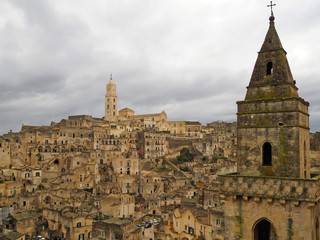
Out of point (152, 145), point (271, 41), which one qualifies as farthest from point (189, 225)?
point (152, 145)

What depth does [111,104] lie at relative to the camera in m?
Result: 107

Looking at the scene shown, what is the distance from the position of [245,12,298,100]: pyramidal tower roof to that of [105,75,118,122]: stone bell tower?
95.9m

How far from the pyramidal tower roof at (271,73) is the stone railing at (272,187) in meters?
3.63

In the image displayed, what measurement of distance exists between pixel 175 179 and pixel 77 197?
19935mm

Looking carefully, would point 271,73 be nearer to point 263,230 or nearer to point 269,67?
point 269,67

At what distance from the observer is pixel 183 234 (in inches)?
1393

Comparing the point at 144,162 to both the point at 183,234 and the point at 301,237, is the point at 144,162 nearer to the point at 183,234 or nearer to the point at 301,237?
the point at 183,234

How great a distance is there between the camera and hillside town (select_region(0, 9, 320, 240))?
1193 centimetres

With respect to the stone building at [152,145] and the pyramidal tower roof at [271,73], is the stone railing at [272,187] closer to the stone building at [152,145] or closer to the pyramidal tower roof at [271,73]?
the pyramidal tower roof at [271,73]

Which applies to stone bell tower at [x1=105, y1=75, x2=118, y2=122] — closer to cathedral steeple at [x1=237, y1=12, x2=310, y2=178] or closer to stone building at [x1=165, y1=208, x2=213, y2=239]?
stone building at [x1=165, y1=208, x2=213, y2=239]

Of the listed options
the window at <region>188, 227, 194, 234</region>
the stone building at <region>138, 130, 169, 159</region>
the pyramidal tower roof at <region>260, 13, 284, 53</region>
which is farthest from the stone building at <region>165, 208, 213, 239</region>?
the stone building at <region>138, 130, 169, 159</region>

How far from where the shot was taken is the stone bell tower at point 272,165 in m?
11.2

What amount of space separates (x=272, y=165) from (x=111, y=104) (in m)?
97.9

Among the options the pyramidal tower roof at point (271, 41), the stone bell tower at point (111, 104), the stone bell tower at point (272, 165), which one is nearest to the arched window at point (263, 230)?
the stone bell tower at point (272, 165)
